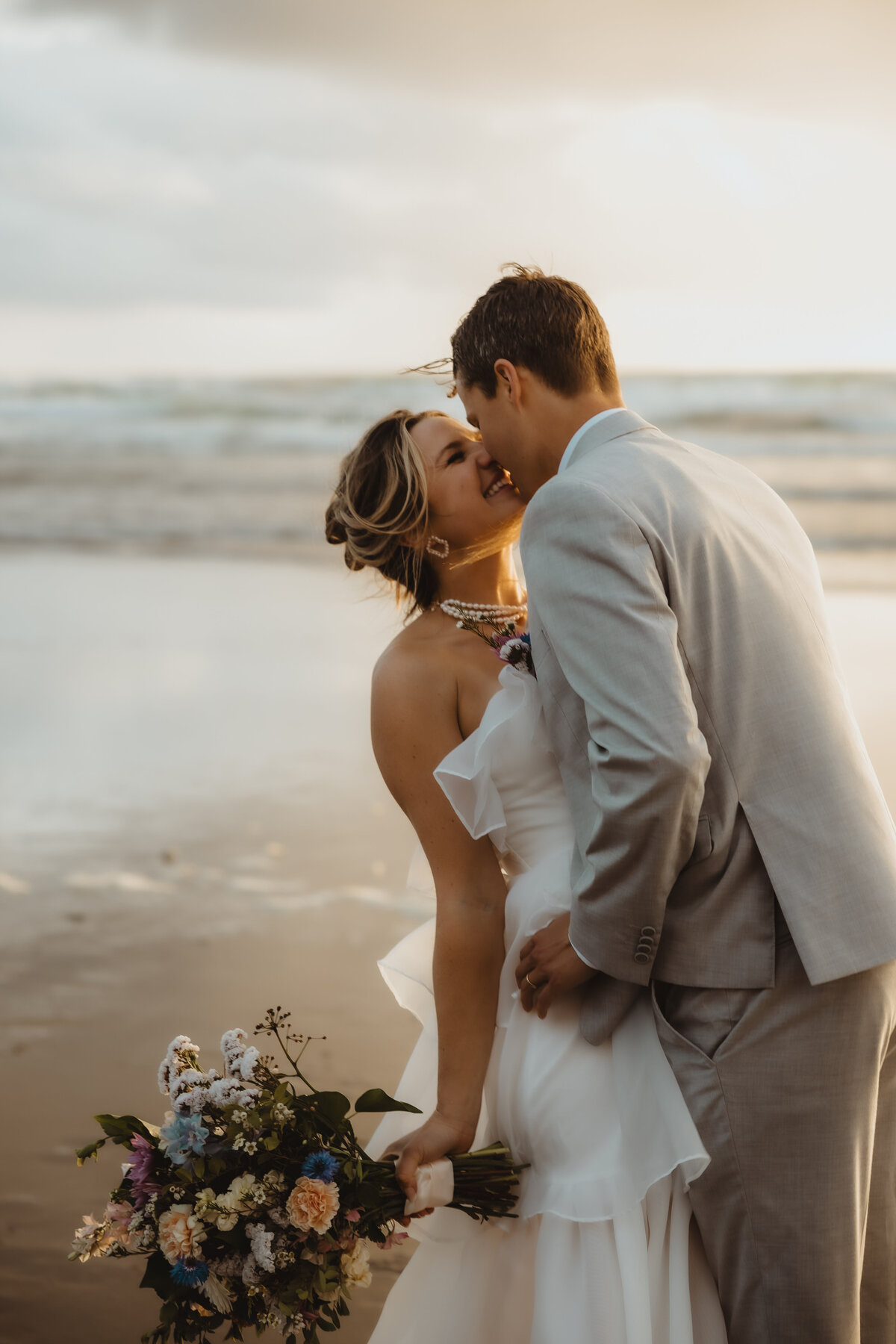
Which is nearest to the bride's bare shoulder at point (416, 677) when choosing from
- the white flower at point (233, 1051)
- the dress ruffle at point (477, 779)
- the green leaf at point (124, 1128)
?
the dress ruffle at point (477, 779)

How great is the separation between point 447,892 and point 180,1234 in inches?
34.6

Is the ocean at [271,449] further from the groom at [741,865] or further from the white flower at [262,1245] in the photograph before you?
the white flower at [262,1245]

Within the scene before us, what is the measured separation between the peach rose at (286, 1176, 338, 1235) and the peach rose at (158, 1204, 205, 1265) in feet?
0.56

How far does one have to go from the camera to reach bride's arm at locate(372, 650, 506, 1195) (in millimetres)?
2457

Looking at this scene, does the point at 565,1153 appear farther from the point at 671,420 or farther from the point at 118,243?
the point at 118,243

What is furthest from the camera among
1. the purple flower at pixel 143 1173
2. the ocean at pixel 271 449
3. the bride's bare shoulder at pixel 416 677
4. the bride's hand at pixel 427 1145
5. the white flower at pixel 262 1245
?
the ocean at pixel 271 449

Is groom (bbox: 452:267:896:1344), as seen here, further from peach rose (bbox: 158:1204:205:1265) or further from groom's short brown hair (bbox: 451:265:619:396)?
peach rose (bbox: 158:1204:205:1265)

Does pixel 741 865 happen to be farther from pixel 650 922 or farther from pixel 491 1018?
pixel 491 1018

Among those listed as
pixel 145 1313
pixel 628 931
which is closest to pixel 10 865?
pixel 145 1313

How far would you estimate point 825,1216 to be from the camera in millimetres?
1981

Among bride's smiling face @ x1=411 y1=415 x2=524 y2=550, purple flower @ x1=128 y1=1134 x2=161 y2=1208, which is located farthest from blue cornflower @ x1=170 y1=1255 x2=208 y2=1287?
bride's smiling face @ x1=411 y1=415 x2=524 y2=550

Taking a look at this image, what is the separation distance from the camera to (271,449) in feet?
49.1

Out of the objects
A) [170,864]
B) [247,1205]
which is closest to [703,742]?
[247,1205]

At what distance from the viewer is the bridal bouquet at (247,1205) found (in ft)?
6.81
